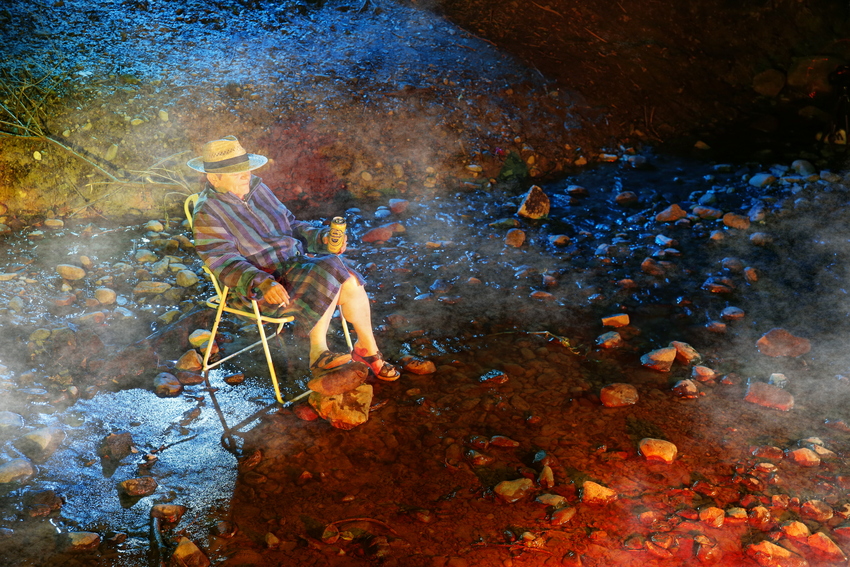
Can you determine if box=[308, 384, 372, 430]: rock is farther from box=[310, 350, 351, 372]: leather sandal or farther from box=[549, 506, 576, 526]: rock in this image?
box=[549, 506, 576, 526]: rock

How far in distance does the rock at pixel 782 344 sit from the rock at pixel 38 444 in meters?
4.19

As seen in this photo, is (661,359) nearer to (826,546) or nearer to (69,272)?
(826,546)

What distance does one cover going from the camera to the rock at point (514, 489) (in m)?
2.85

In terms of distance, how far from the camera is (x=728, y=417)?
11.1 feet

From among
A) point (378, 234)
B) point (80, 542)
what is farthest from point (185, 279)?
point (80, 542)

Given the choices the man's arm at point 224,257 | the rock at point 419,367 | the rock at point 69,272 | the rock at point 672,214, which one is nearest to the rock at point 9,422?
the man's arm at point 224,257

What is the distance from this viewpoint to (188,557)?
8.21ft

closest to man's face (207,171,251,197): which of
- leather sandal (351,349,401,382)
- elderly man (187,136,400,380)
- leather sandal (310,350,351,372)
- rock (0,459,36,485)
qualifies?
elderly man (187,136,400,380)

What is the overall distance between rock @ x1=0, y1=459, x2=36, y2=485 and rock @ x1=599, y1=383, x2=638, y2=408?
2985 millimetres

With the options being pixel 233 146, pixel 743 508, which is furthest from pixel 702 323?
pixel 233 146

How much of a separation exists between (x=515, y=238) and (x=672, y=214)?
1.56m

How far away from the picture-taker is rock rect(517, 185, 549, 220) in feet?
18.6

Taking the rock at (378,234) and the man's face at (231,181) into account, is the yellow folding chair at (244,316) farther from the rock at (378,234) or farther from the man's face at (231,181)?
the rock at (378,234)

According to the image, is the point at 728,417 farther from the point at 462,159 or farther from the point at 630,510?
the point at 462,159
